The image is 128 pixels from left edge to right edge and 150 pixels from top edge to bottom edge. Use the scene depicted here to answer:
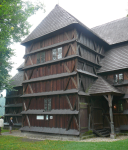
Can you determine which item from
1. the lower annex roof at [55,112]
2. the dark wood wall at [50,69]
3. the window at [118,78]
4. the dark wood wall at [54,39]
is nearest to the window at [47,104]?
the lower annex roof at [55,112]

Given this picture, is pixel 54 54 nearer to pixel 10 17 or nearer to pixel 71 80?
pixel 71 80

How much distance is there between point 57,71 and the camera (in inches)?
632

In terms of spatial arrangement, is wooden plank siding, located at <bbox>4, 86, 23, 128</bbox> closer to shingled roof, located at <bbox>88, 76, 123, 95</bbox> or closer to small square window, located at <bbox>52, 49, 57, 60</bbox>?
small square window, located at <bbox>52, 49, 57, 60</bbox>

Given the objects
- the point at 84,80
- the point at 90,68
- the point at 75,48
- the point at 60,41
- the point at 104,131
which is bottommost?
the point at 104,131

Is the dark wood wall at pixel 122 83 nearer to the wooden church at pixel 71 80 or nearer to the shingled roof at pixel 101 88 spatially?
the wooden church at pixel 71 80

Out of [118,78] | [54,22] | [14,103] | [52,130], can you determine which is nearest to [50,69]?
[54,22]

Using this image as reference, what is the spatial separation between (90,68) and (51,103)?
200 inches

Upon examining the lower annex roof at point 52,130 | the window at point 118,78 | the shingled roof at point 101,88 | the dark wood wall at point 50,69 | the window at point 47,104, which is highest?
the dark wood wall at point 50,69

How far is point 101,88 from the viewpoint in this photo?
15.4m

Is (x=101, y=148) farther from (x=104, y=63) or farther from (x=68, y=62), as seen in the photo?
(x=104, y=63)

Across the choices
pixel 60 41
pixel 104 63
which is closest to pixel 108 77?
pixel 104 63

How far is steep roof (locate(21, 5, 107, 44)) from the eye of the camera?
16.1 m

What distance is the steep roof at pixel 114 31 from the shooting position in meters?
19.8

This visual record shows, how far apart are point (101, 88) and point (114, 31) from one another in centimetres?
965
